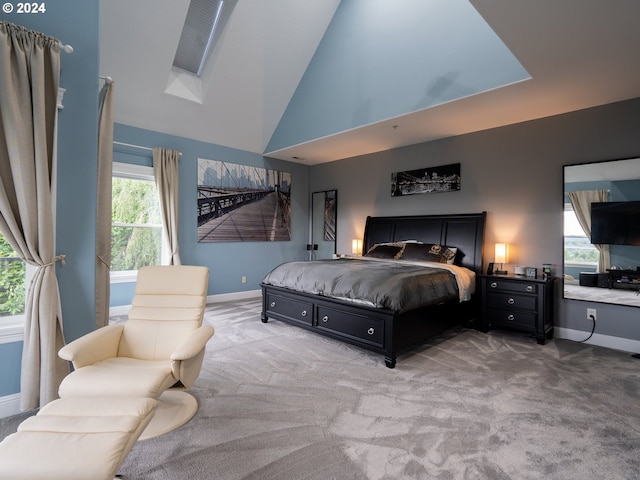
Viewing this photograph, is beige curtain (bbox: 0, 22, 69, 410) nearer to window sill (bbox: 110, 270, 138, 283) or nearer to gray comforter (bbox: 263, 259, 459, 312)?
gray comforter (bbox: 263, 259, 459, 312)

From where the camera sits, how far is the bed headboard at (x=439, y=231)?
4.54 m

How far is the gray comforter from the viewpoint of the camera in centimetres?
308

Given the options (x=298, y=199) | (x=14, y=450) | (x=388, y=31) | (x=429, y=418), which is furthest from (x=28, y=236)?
(x=298, y=199)

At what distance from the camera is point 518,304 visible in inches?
151

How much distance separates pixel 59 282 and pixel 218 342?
5.63 feet

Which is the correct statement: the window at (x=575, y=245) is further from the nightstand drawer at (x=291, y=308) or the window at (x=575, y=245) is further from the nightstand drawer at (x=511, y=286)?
the nightstand drawer at (x=291, y=308)

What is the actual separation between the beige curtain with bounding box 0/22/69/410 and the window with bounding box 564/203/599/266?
4961mm

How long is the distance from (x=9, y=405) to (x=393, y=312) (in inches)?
111

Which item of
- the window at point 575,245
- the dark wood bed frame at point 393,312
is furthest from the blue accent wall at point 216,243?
the window at point 575,245

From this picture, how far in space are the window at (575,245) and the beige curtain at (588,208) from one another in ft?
0.12

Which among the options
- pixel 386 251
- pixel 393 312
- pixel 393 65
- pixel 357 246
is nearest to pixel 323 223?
pixel 357 246

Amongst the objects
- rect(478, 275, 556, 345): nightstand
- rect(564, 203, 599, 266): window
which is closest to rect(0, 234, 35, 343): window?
rect(478, 275, 556, 345): nightstand

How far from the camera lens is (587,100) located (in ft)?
11.6

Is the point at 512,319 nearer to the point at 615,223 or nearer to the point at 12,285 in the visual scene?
the point at 615,223
